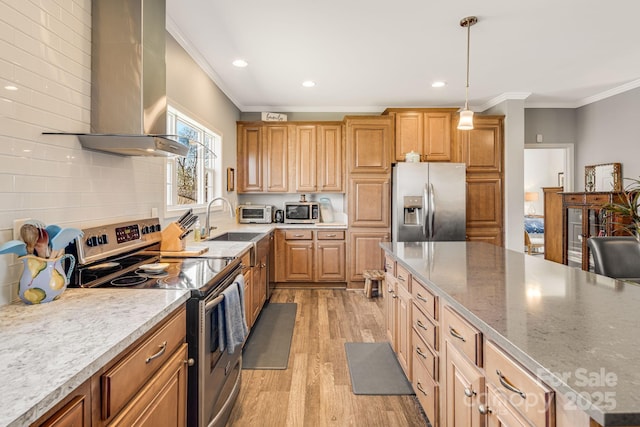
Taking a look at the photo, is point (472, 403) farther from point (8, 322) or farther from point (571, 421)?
point (8, 322)

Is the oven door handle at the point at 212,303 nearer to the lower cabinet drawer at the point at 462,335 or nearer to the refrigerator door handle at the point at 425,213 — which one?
the lower cabinet drawer at the point at 462,335

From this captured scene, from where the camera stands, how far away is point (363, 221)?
464cm

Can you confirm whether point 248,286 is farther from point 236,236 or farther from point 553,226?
point 553,226

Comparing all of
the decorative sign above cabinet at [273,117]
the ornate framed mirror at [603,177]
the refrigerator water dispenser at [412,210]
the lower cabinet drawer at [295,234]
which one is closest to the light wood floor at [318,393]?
the lower cabinet drawer at [295,234]

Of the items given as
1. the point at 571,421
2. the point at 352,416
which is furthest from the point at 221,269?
the point at 571,421

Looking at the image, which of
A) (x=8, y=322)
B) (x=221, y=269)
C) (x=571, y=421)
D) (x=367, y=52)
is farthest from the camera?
(x=367, y=52)

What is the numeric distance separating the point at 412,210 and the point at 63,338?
4.05m

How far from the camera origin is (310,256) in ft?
15.3

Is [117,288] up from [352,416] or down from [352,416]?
up

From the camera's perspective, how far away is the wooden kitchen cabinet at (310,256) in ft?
15.3

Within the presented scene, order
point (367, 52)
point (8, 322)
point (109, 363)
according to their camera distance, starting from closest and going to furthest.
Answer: point (109, 363)
point (8, 322)
point (367, 52)

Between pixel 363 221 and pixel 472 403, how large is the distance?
11.5 ft

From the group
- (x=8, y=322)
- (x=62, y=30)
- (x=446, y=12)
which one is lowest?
(x=8, y=322)

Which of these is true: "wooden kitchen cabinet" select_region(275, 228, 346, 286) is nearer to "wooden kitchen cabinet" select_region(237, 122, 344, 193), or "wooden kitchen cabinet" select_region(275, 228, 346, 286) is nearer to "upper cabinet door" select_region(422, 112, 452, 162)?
"wooden kitchen cabinet" select_region(237, 122, 344, 193)
